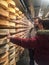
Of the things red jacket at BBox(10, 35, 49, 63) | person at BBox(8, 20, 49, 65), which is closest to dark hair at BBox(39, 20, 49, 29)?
person at BBox(8, 20, 49, 65)

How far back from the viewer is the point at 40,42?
259cm

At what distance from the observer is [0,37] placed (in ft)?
7.47

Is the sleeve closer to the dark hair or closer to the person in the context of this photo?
the person

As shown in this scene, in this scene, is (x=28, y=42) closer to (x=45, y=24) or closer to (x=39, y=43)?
(x=39, y=43)

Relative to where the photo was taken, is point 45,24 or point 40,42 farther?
point 45,24

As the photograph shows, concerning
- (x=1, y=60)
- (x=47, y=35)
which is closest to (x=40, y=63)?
(x=47, y=35)

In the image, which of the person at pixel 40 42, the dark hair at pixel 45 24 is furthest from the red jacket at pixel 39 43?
the dark hair at pixel 45 24

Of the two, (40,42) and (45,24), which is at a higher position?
(45,24)

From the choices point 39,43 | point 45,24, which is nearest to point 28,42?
point 39,43

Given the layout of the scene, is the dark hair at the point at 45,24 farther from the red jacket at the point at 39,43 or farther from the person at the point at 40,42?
the red jacket at the point at 39,43

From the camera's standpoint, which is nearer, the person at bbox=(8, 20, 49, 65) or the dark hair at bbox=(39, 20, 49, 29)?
the person at bbox=(8, 20, 49, 65)

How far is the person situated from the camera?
254 centimetres

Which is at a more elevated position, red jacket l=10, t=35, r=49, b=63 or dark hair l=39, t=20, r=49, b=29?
dark hair l=39, t=20, r=49, b=29

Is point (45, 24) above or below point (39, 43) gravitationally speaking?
above
